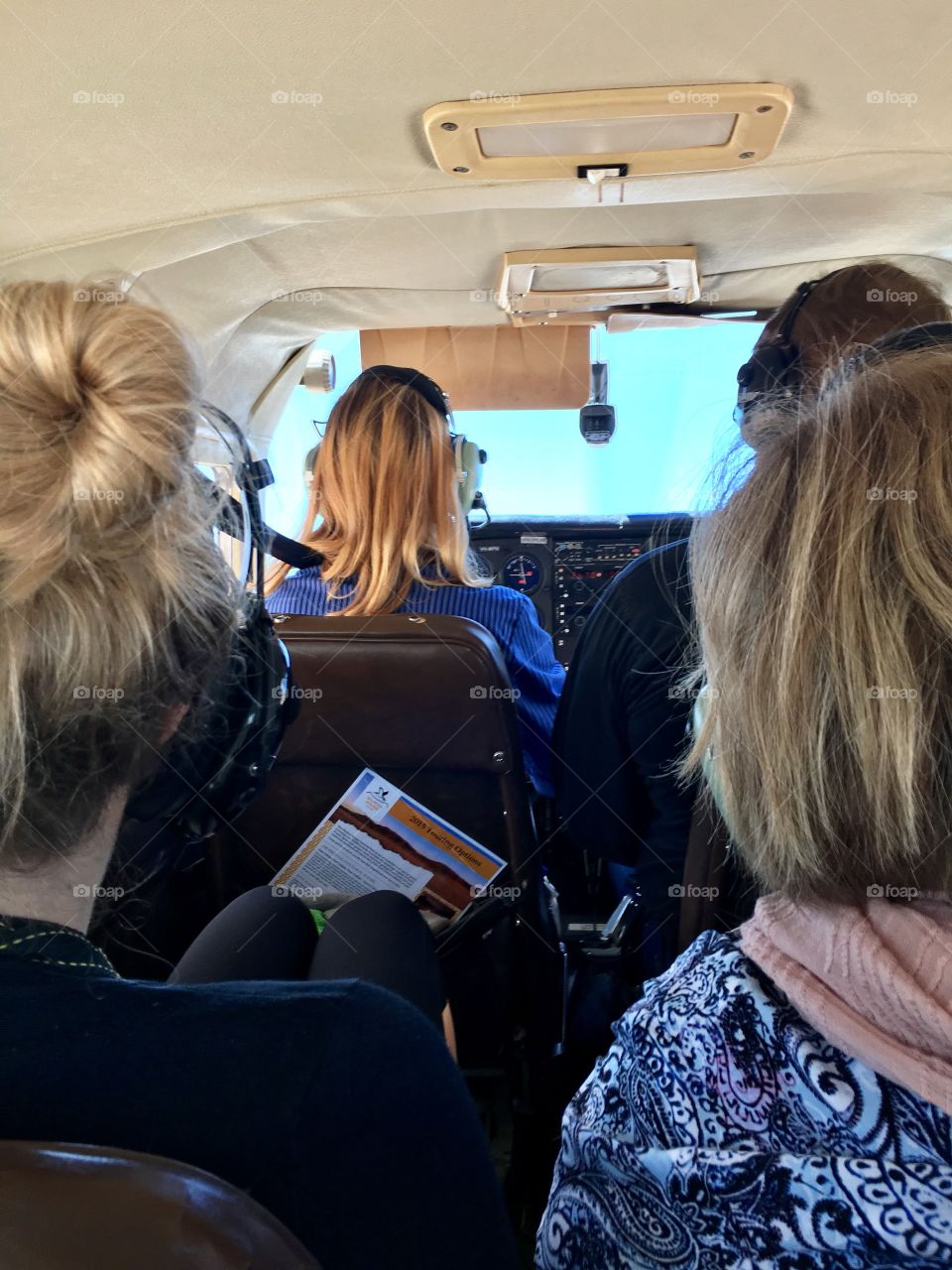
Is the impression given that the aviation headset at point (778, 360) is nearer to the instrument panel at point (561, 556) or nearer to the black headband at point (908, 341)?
the black headband at point (908, 341)

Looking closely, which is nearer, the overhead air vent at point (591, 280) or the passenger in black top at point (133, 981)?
the passenger in black top at point (133, 981)

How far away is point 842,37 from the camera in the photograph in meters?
1.00

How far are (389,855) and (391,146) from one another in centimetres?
116

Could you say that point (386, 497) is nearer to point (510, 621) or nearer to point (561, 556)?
point (510, 621)

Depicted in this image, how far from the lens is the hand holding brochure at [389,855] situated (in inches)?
57.0

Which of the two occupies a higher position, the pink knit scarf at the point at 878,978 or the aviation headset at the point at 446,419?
the aviation headset at the point at 446,419

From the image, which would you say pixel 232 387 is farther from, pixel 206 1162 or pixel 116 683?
pixel 206 1162

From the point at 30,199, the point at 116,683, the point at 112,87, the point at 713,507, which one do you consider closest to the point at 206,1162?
the point at 116,683

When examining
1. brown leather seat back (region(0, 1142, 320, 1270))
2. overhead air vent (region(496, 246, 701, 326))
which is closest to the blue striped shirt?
overhead air vent (region(496, 246, 701, 326))

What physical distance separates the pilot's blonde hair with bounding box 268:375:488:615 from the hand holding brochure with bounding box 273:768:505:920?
0.50 m

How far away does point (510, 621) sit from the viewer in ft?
5.67

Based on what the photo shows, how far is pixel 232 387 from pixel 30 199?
860mm

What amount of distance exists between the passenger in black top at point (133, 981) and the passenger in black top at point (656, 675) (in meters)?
0.88

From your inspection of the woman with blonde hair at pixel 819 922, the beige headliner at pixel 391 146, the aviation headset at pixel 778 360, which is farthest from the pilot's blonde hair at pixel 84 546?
the aviation headset at pixel 778 360
